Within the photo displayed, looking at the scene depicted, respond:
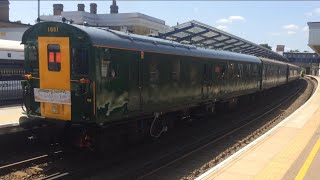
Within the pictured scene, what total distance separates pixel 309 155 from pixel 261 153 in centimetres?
119

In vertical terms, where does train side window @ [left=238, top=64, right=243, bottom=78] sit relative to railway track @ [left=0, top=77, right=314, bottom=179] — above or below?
above

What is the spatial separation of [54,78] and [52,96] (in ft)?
1.41

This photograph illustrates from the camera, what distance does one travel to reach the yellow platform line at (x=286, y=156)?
8.23 metres

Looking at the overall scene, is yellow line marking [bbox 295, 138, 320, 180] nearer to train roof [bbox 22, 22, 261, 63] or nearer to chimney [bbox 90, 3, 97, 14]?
train roof [bbox 22, 22, 261, 63]

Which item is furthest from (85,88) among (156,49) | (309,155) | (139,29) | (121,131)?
(139,29)

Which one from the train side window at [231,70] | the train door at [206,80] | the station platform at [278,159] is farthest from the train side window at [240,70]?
A: the station platform at [278,159]

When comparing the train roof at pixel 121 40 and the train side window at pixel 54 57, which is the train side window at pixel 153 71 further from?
the train side window at pixel 54 57

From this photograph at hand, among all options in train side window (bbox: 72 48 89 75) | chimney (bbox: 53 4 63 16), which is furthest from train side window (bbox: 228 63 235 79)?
chimney (bbox: 53 4 63 16)

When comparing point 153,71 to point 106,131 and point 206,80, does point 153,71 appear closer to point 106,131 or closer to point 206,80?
point 106,131

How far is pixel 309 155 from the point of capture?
995 cm

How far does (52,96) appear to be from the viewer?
366 inches

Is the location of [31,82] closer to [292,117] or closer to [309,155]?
[309,155]

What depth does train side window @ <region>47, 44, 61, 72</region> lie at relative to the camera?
30.1ft

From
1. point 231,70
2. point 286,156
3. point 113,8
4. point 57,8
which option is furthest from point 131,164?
point 57,8
